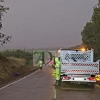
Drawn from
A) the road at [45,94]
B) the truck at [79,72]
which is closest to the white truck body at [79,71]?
the truck at [79,72]

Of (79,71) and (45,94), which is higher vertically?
(79,71)

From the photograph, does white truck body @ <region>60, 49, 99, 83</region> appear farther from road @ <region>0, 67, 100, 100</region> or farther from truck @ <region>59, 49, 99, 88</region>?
road @ <region>0, 67, 100, 100</region>

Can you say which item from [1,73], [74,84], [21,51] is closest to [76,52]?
[74,84]

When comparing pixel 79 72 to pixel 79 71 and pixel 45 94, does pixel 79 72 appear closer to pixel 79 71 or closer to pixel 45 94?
pixel 79 71

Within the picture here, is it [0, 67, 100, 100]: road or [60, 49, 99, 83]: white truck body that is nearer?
[0, 67, 100, 100]: road

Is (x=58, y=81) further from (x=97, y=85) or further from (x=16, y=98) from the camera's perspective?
(x=16, y=98)

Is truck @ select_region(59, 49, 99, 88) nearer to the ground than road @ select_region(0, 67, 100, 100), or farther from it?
farther from it

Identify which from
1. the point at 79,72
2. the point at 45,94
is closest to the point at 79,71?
the point at 79,72

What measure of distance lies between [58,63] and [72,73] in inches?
42.8

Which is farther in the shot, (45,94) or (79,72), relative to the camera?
(79,72)

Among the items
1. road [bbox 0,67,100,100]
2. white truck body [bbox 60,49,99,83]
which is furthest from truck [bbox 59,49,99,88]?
road [bbox 0,67,100,100]

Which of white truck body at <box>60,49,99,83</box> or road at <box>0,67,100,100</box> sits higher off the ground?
white truck body at <box>60,49,99,83</box>

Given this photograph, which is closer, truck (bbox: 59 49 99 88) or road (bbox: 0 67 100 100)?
road (bbox: 0 67 100 100)

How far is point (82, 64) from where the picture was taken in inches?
754
